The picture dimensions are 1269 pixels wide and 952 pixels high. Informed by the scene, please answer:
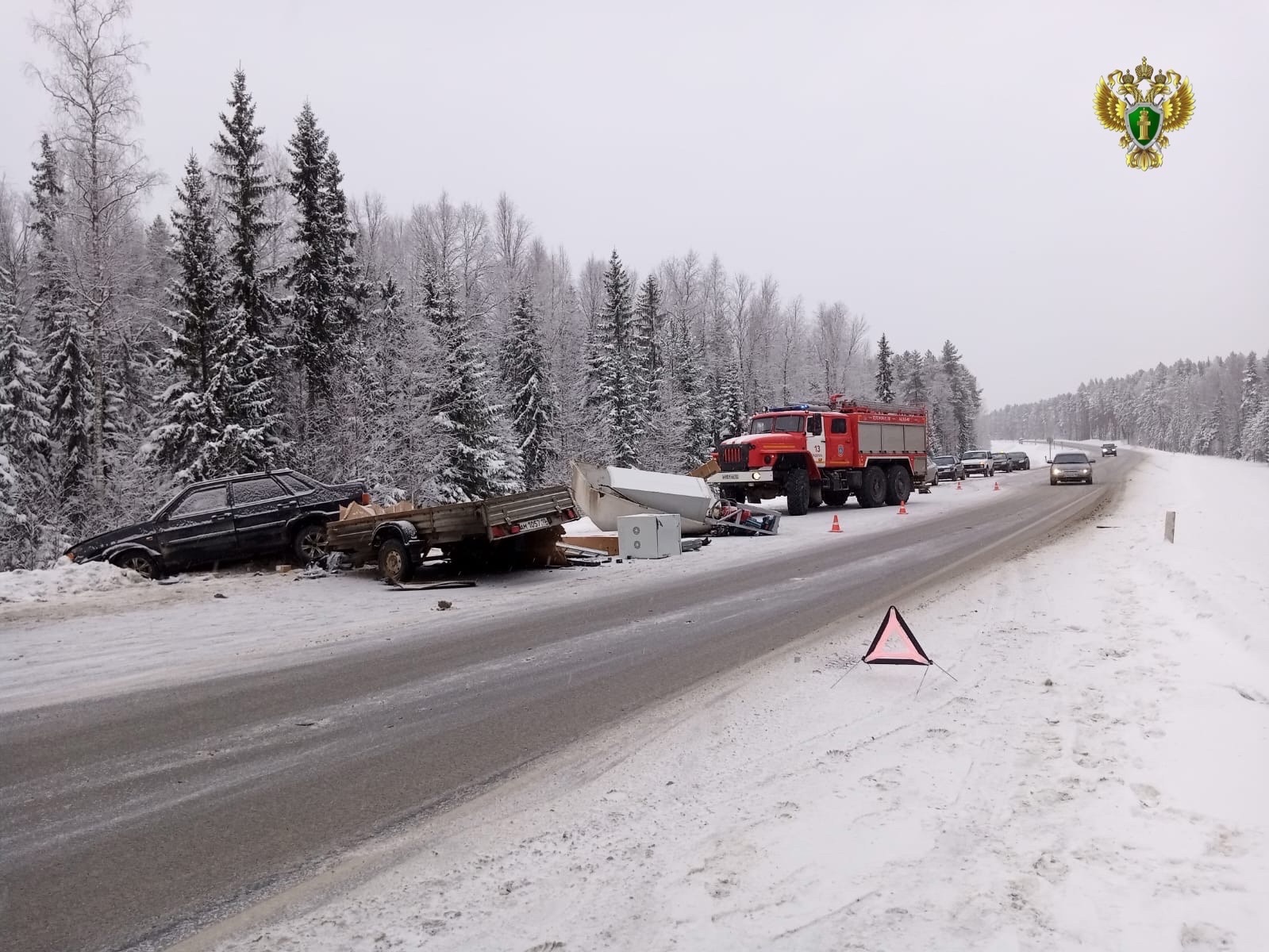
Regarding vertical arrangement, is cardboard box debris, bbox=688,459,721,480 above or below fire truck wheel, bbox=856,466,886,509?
above

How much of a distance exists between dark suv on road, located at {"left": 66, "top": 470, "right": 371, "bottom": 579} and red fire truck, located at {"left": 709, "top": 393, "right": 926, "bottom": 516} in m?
12.4

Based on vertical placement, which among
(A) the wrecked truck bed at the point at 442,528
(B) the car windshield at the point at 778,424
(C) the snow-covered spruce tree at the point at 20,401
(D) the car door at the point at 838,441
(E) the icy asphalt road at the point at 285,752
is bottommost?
(E) the icy asphalt road at the point at 285,752

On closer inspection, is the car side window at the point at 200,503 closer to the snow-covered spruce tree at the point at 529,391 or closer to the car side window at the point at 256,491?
the car side window at the point at 256,491

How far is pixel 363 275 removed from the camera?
101 feet

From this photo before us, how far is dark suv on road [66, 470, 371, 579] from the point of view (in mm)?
12641

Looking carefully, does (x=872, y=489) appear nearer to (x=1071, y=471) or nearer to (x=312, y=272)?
(x=1071, y=471)

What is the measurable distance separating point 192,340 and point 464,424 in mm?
10656

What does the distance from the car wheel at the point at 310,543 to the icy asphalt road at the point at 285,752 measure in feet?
19.6

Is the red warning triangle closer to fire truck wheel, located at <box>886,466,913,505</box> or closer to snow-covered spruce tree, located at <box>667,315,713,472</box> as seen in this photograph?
fire truck wheel, located at <box>886,466,913,505</box>

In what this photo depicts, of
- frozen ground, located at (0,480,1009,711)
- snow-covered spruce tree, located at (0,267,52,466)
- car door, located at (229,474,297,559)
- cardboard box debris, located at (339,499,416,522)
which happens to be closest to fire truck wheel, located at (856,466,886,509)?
frozen ground, located at (0,480,1009,711)

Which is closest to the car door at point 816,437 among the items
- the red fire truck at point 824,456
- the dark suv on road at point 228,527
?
the red fire truck at point 824,456

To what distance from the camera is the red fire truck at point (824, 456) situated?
2325 cm

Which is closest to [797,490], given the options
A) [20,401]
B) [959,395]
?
[20,401]

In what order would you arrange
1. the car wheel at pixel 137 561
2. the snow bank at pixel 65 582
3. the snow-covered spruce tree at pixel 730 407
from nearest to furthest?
the snow bank at pixel 65 582 → the car wheel at pixel 137 561 → the snow-covered spruce tree at pixel 730 407
